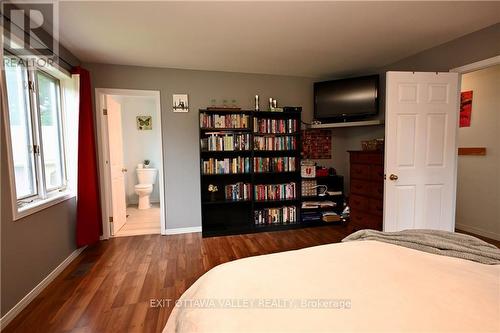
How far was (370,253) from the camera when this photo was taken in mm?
1243

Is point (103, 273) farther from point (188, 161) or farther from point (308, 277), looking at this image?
point (308, 277)

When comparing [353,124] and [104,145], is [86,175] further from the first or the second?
[353,124]

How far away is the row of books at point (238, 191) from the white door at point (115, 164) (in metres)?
1.60

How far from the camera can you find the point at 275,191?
3637 millimetres

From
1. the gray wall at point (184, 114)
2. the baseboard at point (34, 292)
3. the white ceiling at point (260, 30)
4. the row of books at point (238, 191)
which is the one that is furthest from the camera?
the row of books at point (238, 191)

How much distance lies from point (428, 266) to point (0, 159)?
266cm

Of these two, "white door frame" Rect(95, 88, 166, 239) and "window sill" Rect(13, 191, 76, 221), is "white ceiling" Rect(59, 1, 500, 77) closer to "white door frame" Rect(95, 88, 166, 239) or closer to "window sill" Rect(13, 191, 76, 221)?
"white door frame" Rect(95, 88, 166, 239)

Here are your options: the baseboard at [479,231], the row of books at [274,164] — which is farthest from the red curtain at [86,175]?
the baseboard at [479,231]

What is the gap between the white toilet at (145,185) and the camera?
477 centimetres

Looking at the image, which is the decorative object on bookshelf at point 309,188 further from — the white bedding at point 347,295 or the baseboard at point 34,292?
the baseboard at point 34,292

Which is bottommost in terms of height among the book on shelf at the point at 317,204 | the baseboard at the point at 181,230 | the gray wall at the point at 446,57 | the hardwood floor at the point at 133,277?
the hardwood floor at the point at 133,277

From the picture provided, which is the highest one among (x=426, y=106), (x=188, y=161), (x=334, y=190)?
(x=426, y=106)

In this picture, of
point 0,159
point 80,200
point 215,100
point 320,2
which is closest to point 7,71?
point 0,159

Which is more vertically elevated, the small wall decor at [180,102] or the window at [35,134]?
the small wall decor at [180,102]
